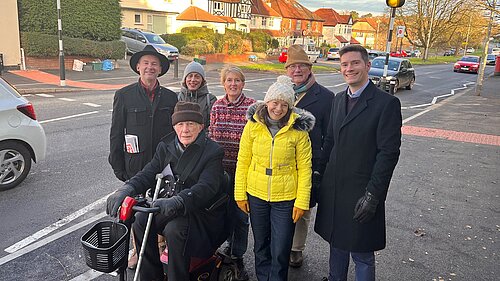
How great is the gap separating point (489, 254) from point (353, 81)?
281 centimetres

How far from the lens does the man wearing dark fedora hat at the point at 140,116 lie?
11.9 feet

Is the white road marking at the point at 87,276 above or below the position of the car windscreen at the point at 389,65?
below

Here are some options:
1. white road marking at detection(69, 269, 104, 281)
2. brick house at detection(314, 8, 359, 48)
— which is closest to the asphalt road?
white road marking at detection(69, 269, 104, 281)

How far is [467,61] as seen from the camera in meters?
37.9

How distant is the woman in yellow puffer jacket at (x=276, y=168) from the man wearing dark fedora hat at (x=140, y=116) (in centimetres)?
92

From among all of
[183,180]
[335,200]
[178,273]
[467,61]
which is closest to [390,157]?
[335,200]

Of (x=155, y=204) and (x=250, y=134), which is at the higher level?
(x=250, y=134)

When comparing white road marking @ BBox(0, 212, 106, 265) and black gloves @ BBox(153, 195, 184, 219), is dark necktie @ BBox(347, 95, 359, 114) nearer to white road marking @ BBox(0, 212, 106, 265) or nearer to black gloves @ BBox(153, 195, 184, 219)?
black gloves @ BBox(153, 195, 184, 219)

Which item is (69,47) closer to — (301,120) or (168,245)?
(168,245)

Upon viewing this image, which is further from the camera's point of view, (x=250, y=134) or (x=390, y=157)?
(x=250, y=134)

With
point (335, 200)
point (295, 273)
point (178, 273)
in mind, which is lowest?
point (295, 273)

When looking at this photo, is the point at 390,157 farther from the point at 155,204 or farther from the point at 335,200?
the point at 155,204

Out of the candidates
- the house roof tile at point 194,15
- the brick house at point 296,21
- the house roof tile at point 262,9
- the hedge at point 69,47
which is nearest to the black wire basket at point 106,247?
the hedge at point 69,47

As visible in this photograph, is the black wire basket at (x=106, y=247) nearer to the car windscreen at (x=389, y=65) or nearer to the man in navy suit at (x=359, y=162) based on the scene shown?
the man in navy suit at (x=359, y=162)
